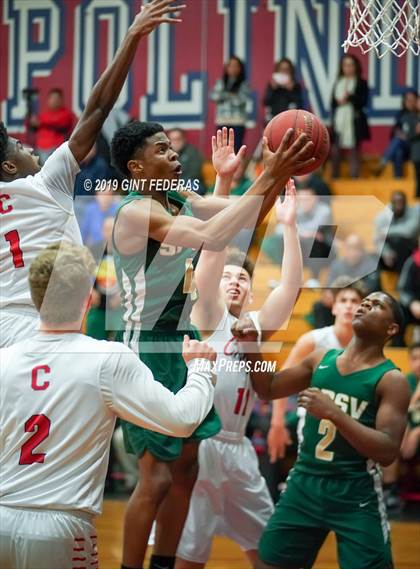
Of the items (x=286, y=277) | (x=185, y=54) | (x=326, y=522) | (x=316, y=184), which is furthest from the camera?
(x=316, y=184)

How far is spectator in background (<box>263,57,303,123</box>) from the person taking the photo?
9.80 m

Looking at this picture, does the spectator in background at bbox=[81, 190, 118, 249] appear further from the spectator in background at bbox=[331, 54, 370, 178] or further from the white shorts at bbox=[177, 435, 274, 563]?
the spectator in background at bbox=[331, 54, 370, 178]

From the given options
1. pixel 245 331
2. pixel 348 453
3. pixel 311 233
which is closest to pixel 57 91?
pixel 311 233

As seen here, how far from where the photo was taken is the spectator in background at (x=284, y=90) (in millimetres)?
9805

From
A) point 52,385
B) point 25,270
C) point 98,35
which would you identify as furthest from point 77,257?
point 98,35

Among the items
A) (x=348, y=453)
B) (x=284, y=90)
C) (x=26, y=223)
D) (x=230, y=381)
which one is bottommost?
(x=348, y=453)

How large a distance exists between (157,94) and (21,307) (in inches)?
132

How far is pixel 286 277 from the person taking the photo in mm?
5898

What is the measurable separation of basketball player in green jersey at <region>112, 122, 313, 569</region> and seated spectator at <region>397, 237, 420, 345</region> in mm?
5016

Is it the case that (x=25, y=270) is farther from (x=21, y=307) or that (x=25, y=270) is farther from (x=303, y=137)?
(x=303, y=137)

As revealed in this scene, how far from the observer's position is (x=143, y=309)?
560 cm

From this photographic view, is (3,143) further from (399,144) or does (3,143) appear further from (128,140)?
(399,144)

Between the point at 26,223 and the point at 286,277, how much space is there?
1.34 metres

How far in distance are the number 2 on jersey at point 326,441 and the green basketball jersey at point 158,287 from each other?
0.83 metres
